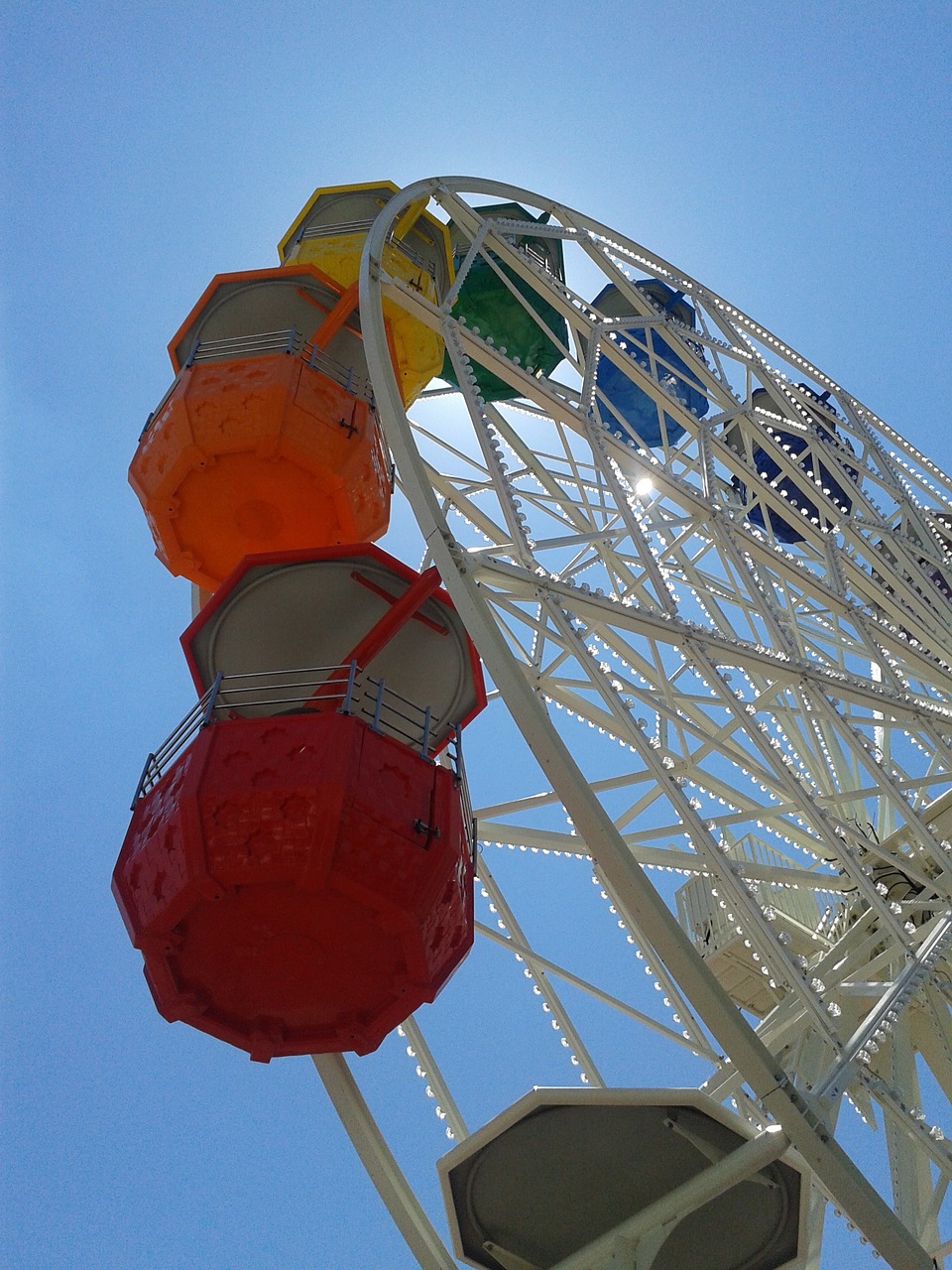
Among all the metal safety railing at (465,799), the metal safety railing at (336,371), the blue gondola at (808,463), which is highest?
the metal safety railing at (336,371)

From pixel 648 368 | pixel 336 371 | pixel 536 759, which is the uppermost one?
pixel 648 368

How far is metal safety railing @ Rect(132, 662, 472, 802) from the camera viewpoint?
397 inches

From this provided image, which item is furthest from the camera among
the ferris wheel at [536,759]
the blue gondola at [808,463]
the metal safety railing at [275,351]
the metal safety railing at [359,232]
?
the metal safety railing at [359,232]

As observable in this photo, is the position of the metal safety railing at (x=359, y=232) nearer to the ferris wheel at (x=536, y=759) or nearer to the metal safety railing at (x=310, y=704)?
the ferris wheel at (x=536, y=759)

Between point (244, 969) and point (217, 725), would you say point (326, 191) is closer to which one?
point (217, 725)

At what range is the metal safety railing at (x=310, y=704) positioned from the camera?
10094 millimetres

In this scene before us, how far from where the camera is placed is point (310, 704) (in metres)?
11.6

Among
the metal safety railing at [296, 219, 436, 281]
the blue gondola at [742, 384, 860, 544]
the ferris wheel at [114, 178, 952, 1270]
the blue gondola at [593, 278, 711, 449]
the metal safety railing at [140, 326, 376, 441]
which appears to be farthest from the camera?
the blue gondola at [593, 278, 711, 449]

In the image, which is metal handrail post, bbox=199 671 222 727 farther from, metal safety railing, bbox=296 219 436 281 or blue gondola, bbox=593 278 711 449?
blue gondola, bbox=593 278 711 449

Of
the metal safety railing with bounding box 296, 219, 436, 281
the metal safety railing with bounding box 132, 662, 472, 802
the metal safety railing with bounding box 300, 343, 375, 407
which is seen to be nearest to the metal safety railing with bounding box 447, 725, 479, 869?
the metal safety railing with bounding box 132, 662, 472, 802

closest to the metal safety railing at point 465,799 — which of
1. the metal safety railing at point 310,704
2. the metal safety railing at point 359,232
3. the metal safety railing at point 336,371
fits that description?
the metal safety railing at point 310,704

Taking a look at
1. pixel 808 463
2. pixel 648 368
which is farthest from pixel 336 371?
pixel 808 463

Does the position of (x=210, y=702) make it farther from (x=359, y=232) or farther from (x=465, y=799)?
(x=359, y=232)

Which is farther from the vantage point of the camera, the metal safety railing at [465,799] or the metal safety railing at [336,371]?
the metal safety railing at [336,371]
